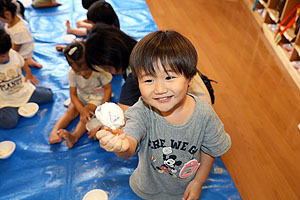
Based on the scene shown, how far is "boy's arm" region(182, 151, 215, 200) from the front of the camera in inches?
46.1

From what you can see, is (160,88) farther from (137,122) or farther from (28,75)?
(28,75)

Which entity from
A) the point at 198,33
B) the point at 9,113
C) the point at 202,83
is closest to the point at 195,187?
the point at 202,83

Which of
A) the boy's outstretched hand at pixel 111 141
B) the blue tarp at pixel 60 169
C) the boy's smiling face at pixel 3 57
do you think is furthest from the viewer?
the boy's smiling face at pixel 3 57

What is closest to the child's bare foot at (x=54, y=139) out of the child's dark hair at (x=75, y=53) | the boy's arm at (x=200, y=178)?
the child's dark hair at (x=75, y=53)

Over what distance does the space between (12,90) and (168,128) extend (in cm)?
161

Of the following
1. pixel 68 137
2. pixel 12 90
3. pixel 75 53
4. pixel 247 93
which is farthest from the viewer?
pixel 247 93

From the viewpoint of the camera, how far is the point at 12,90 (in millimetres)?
2021

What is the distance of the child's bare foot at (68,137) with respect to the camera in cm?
177

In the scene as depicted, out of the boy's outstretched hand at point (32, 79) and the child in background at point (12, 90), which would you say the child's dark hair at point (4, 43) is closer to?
the child in background at point (12, 90)

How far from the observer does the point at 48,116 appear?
6.89ft

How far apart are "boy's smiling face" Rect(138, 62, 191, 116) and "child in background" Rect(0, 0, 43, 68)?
2.09m

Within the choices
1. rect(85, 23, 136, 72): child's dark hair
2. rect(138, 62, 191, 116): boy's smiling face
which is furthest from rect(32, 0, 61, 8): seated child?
rect(138, 62, 191, 116): boy's smiling face

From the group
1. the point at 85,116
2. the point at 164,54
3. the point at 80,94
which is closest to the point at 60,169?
the point at 85,116

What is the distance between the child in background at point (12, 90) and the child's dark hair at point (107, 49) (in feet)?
2.63
